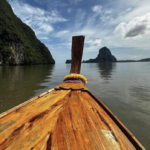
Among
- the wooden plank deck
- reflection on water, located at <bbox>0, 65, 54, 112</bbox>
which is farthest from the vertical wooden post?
the wooden plank deck

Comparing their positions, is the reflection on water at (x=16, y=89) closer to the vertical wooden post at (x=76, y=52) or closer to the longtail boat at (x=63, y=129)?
the vertical wooden post at (x=76, y=52)

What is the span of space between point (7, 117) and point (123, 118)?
9.54 ft

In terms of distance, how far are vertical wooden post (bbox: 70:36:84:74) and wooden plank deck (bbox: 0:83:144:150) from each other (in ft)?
12.2

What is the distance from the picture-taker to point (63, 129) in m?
1.51

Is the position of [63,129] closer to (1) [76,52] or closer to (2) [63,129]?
(2) [63,129]

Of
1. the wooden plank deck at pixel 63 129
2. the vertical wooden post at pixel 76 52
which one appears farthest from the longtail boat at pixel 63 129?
the vertical wooden post at pixel 76 52

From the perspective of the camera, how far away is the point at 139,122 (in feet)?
10.1

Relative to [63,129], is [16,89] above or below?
below

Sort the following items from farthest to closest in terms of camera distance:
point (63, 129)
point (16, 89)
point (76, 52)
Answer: point (16, 89)
point (76, 52)
point (63, 129)

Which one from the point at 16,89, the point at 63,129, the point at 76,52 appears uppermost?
the point at 76,52

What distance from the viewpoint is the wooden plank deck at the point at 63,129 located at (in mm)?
1250

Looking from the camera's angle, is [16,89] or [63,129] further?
[16,89]

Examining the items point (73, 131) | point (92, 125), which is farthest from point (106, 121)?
point (73, 131)

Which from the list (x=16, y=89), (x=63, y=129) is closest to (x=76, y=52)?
(x=16, y=89)
